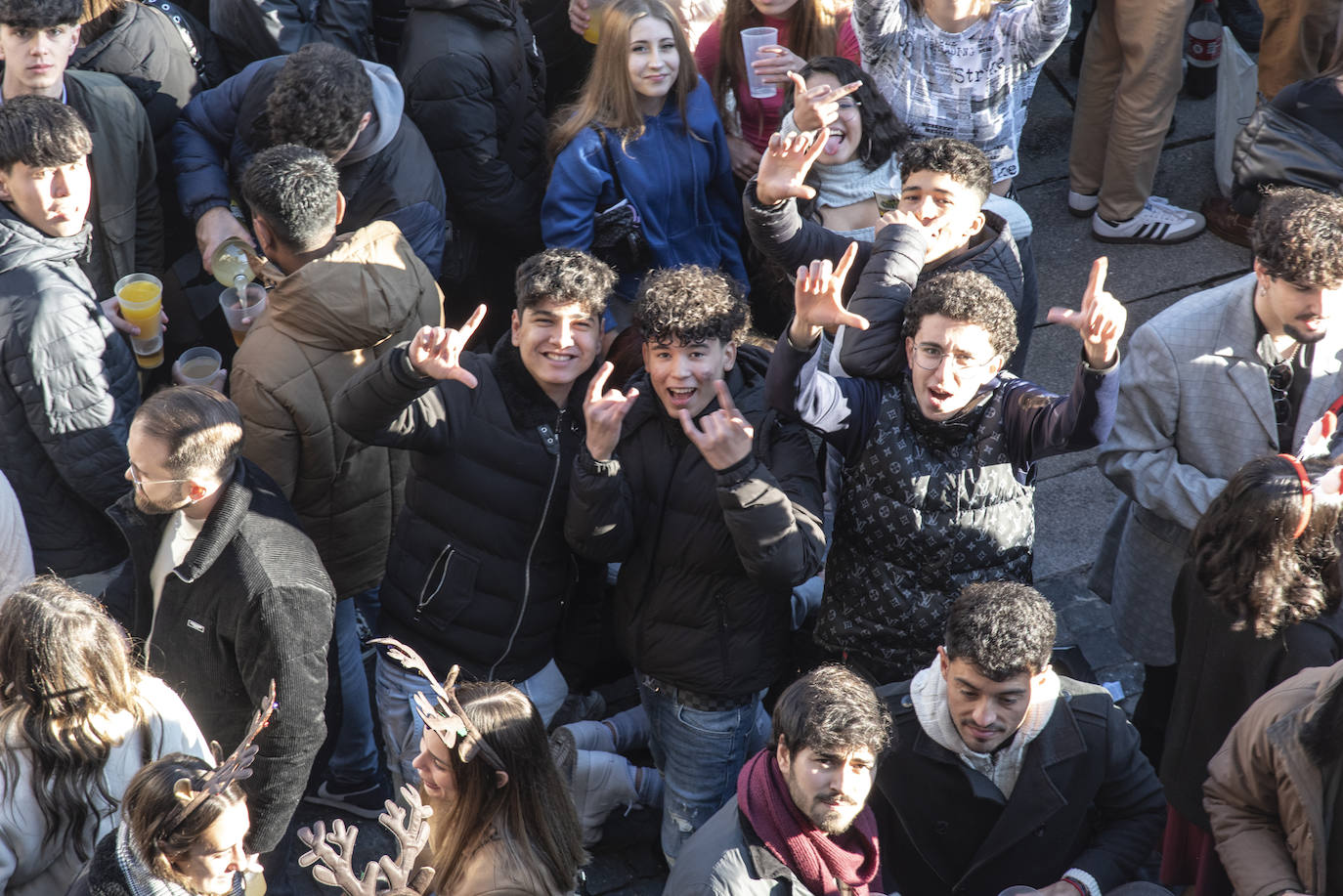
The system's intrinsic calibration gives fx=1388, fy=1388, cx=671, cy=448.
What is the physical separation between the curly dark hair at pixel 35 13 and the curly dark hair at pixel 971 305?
9.36 ft

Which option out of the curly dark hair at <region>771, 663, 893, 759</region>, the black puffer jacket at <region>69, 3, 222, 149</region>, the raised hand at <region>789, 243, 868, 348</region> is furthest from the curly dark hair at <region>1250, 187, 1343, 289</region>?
the black puffer jacket at <region>69, 3, 222, 149</region>

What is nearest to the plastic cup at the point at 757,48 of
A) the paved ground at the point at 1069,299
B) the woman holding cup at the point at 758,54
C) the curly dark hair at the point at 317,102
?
the woman holding cup at the point at 758,54

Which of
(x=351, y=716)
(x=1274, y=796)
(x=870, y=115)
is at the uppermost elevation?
(x=870, y=115)

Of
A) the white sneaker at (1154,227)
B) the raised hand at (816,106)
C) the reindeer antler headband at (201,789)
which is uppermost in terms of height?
the raised hand at (816,106)

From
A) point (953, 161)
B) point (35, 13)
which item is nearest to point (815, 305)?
point (953, 161)

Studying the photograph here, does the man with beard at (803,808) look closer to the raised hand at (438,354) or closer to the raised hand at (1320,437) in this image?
the raised hand at (438,354)

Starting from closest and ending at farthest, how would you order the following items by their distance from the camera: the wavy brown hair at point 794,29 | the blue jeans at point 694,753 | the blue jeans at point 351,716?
the blue jeans at point 694,753, the blue jeans at point 351,716, the wavy brown hair at point 794,29

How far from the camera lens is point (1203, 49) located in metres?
7.07

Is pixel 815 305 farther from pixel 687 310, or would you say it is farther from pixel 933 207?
pixel 933 207

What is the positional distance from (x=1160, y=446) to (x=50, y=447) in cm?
313

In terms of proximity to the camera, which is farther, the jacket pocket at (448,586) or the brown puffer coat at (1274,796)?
the jacket pocket at (448,586)

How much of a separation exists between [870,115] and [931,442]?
160 centimetres

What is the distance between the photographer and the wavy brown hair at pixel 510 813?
292 centimetres

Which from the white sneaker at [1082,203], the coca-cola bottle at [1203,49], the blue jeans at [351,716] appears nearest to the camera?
the blue jeans at [351,716]
